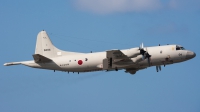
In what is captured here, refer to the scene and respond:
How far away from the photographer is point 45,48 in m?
62.0

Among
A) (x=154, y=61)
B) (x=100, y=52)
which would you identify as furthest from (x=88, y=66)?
(x=154, y=61)

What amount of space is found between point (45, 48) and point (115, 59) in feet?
25.1

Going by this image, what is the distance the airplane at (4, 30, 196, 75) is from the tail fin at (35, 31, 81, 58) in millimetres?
1007

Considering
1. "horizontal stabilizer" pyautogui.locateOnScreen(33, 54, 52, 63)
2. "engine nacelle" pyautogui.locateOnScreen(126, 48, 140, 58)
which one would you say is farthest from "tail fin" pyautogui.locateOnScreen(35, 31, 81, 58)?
"engine nacelle" pyautogui.locateOnScreen(126, 48, 140, 58)

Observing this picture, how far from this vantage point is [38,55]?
58969 mm

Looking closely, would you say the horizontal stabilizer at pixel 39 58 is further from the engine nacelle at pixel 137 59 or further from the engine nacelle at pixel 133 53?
the engine nacelle at pixel 137 59

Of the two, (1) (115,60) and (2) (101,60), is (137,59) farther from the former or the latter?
(2) (101,60)

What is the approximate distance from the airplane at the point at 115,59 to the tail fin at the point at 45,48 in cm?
101

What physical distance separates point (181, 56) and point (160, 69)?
3.09 m

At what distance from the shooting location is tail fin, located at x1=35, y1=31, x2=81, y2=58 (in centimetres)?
6156

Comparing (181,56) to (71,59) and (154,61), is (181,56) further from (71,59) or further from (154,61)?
(71,59)

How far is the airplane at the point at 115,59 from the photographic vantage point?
58.7m

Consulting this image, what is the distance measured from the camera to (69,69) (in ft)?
196

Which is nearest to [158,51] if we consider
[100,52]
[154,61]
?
[154,61]
